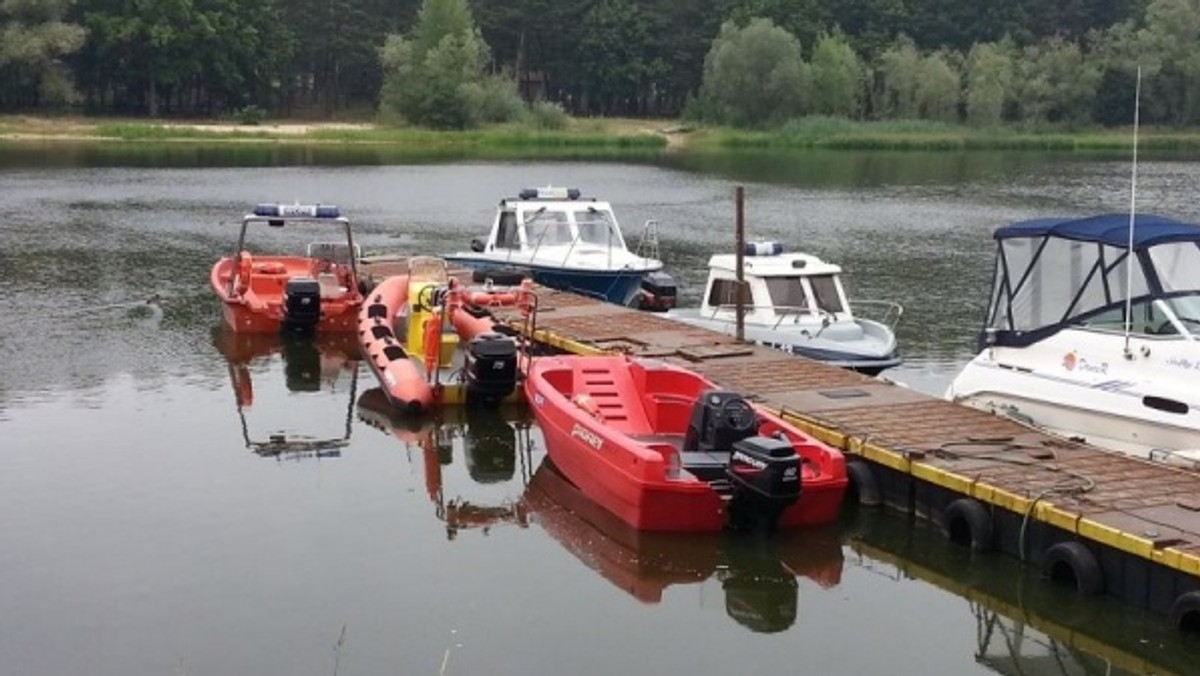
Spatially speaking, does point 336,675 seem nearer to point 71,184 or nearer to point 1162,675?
point 1162,675

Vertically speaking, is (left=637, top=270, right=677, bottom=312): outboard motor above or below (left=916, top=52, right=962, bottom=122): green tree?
below

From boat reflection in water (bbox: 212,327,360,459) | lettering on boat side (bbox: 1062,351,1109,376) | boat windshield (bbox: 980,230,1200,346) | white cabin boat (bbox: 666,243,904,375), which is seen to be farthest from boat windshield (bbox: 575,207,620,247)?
lettering on boat side (bbox: 1062,351,1109,376)

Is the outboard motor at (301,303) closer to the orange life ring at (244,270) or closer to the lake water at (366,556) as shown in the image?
the lake water at (366,556)

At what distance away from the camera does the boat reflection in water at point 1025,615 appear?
37.7 feet

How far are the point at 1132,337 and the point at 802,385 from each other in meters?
3.73

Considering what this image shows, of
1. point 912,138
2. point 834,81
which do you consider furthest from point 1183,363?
Answer: point 834,81

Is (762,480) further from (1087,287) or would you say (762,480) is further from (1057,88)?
(1057,88)

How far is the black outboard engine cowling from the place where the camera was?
1340cm

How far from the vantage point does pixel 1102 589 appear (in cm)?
1228

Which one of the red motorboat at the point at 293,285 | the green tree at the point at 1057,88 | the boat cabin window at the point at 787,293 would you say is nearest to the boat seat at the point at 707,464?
the boat cabin window at the point at 787,293

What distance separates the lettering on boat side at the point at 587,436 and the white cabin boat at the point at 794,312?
5.90 meters

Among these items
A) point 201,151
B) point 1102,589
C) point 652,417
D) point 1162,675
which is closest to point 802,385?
point 652,417

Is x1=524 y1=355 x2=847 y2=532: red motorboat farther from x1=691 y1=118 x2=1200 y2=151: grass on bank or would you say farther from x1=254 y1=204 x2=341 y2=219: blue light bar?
x1=691 y1=118 x2=1200 y2=151: grass on bank

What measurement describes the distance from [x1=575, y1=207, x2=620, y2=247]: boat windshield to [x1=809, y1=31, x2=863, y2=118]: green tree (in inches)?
2370
